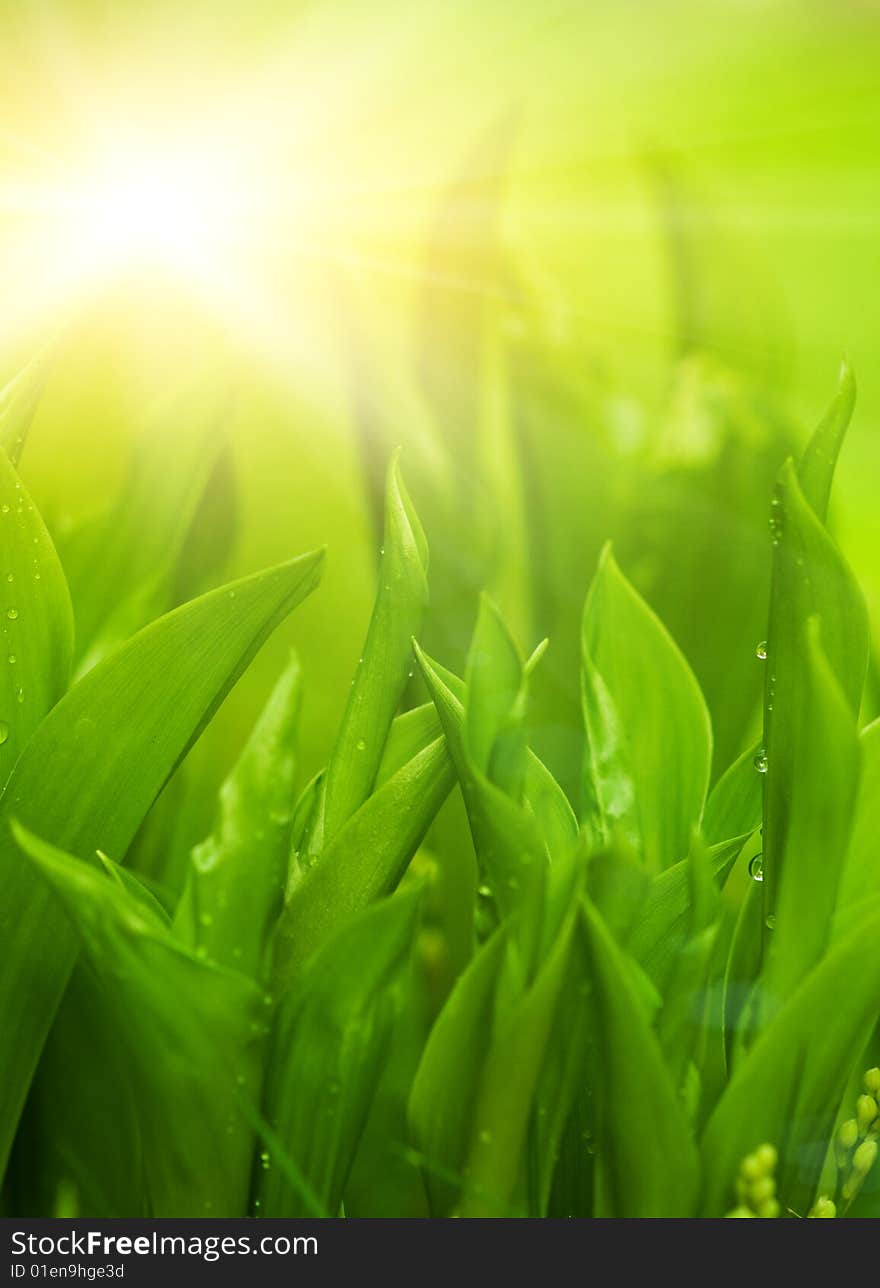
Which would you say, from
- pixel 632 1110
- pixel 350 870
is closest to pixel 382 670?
pixel 350 870

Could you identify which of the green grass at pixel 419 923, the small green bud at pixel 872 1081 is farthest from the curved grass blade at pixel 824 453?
the small green bud at pixel 872 1081

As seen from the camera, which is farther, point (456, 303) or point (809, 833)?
point (456, 303)

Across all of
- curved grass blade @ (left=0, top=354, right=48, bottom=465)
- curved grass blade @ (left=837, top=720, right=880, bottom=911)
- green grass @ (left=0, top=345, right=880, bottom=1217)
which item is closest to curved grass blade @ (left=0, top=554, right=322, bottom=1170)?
green grass @ (left=0, top=345, right=880, bottom=1217)

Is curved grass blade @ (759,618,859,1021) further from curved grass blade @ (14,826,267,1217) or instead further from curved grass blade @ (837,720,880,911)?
curved grass blade @ (14,826,267,1217)

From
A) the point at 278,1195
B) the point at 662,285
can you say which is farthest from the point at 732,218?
the point at 278,1195

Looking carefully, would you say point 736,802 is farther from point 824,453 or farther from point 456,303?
point 456,303
